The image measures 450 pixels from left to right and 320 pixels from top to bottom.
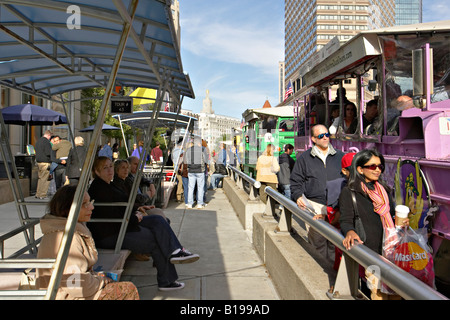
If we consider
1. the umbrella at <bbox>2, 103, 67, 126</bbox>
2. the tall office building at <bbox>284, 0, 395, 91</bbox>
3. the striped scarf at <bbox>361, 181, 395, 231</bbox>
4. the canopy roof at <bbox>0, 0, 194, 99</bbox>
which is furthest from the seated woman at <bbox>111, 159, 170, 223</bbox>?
the tall office building at <bbox>284, 0, 395, 91</bbox>

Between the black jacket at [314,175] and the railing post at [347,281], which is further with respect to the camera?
the black jacket at [314,175]

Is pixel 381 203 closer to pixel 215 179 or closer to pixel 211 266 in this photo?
pixel 211 266

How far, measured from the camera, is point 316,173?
4914 mm

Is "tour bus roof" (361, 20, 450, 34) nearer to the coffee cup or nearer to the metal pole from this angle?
the coffee cup

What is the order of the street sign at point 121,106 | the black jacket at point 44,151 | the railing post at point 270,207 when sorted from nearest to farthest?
the railing post at point 270,207
the street sign at point 121,106
the black jacket at point 44,151

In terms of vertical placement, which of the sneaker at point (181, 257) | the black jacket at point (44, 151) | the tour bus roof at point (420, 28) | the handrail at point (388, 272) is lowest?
the sneaker at point (181, 257)

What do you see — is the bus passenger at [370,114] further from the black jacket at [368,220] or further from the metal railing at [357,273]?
the black jacket at [368,220]

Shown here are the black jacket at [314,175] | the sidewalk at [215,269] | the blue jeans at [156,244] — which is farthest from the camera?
the black jacket at [314,175]

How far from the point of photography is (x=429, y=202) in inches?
156

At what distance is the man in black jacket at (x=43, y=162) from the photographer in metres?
Answer: 11.2

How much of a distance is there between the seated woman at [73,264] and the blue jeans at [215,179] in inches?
492

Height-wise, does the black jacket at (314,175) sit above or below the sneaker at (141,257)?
above

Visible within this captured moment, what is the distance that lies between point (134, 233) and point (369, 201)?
2736 mm

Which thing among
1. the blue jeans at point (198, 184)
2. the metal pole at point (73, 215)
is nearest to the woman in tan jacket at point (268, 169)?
the blue jeans at point (198, 184)
